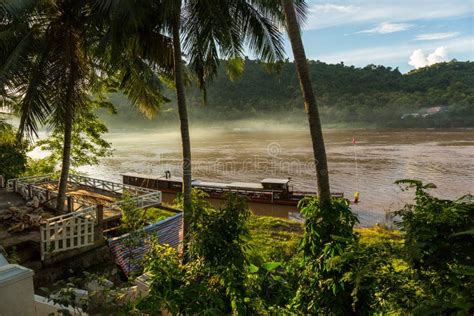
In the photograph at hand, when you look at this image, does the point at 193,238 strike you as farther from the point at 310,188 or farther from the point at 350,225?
the point at 310,188

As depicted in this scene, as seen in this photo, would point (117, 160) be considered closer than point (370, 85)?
Yes

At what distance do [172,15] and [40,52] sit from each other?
11.2 ft

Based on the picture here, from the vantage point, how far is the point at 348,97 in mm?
64000

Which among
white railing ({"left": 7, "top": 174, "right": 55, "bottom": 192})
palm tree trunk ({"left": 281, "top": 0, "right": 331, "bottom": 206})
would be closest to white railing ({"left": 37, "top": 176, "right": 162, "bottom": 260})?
palm tree trunk ({"left": 281, "top": 0, "right": 331, "bottom": 206})

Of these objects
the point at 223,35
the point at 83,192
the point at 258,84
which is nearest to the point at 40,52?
the point at 223,35

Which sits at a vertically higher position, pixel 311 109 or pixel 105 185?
pixel 311 109

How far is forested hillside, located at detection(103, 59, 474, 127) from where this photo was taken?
58438 mm

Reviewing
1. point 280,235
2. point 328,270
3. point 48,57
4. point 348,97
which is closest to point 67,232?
point 48,57

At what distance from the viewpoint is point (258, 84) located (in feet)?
221

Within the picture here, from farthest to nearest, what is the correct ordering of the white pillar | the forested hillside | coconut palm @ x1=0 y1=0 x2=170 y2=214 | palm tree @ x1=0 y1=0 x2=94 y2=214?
1. the forested hillside
2. palm tree @ x1=0 y1=0 x2=94 y2=214
3. coconut palm @ x1=0 y1=0 x2=170 y2=214
4. the white pillar

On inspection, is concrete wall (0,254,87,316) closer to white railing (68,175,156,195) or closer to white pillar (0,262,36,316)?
white pillar (0,262,36,316)

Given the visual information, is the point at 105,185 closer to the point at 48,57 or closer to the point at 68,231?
the point at 68,231

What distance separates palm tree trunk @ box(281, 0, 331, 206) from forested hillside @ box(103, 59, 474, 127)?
2110 inches

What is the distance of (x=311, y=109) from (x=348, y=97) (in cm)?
6474
